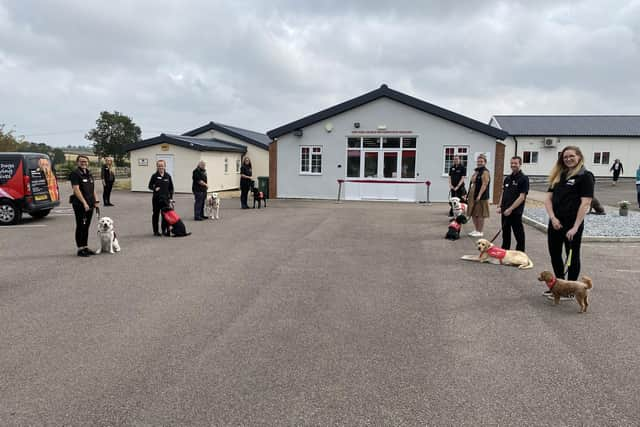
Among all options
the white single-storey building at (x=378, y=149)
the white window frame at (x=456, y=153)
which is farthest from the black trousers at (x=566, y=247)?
the white window frame at (x=456, y=153)

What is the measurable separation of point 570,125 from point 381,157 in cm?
2661

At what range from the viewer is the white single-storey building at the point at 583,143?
1419 inches

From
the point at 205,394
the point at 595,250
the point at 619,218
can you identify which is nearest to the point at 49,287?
the point at 205,394

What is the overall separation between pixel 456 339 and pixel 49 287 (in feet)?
17.2

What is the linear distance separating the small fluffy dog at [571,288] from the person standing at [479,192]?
13.9 ft

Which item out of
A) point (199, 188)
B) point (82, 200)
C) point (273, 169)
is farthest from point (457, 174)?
point (82, 200)

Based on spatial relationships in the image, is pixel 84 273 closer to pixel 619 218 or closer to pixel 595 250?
pixel 595 250

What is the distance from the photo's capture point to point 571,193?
536 cm

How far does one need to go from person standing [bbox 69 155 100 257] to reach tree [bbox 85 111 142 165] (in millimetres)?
44223

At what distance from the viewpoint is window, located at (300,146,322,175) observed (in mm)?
20453

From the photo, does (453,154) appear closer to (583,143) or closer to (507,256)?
(507,256)

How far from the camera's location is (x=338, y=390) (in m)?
3.42

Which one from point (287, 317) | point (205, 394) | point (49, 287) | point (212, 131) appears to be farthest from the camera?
point (212, 131)

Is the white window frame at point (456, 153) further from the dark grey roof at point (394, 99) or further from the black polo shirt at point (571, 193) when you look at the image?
the black polo shirt at point (571, 193)
